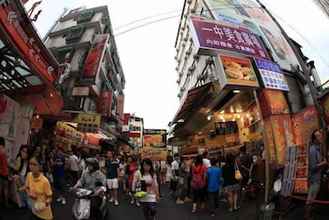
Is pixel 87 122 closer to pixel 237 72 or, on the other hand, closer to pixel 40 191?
pixel 237 72

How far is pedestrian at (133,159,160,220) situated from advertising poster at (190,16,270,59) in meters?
5.98

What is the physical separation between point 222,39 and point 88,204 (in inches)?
340

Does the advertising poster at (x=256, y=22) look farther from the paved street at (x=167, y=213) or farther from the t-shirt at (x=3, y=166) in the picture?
the t-shirt at (x=3, y=166)

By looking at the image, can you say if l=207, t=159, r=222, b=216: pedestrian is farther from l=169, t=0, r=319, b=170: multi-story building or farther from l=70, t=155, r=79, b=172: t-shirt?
l=70, t=155, r=79, b=172: t-shirt

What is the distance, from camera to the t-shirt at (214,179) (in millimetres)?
10562

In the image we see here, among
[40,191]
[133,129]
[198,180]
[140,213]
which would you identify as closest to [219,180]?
[198,180]

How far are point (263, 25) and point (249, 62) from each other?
726cm

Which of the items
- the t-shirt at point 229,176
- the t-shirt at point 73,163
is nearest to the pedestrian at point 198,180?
the t-shirt at point 229,176

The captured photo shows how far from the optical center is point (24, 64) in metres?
11.1

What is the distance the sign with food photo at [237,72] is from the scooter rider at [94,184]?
7.19 meters

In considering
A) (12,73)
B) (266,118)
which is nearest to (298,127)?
(266,118)

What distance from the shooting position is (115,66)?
5078 cm

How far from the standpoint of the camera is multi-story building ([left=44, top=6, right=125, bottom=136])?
29.1 meters

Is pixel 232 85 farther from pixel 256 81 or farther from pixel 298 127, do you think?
pixel 298 127
